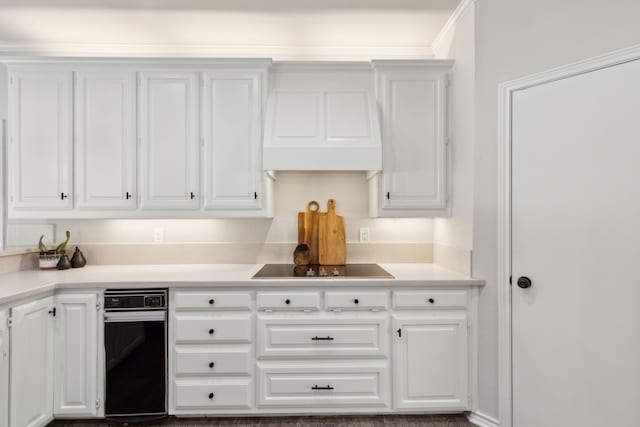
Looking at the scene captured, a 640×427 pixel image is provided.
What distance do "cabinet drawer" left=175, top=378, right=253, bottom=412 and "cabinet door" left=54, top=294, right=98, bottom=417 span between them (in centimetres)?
53

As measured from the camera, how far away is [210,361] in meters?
2.25

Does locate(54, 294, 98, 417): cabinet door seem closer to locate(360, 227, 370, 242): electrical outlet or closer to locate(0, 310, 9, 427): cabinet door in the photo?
locate(0, 310, 9, 427): cabinet door

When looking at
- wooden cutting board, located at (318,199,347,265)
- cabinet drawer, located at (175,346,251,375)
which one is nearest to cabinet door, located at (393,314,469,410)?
wooden cutting board, located at (318,199,347,265)

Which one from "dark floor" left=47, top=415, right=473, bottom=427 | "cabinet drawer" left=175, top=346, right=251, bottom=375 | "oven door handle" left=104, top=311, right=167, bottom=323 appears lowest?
"dark floor" left=47, top=415, right=473, bottom=427

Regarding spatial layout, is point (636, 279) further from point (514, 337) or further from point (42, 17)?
point (42, 17)

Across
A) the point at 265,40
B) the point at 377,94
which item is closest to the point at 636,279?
the point at 377,94

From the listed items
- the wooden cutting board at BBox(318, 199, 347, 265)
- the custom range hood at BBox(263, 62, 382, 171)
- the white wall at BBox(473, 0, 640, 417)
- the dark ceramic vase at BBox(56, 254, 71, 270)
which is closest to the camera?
the white wall at BBox(473, 0, 640, 417)

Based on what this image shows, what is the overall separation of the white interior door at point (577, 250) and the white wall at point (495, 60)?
0.13m

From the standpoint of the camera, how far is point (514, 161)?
2.07 metres

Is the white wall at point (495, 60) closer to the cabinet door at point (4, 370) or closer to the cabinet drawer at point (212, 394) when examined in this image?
the cabinet drawer at point (212, 394)

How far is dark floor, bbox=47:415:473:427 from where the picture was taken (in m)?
2.25

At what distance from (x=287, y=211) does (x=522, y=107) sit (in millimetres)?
1820

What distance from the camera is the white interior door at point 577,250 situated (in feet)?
5.55

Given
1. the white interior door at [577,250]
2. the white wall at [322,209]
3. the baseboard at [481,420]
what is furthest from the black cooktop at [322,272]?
the baseboard at [481,420]
